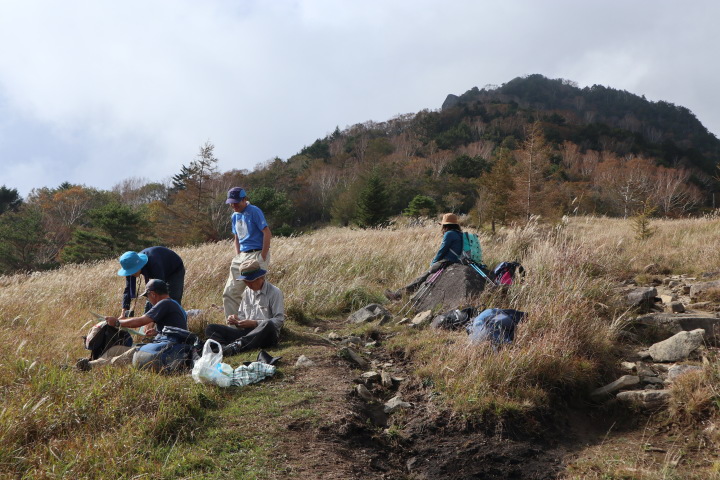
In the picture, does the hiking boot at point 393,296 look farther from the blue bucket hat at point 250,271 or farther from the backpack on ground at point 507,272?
the blue bucket hat at point 250,271

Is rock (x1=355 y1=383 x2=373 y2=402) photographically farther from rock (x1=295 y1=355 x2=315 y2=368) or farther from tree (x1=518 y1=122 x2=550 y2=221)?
tree (x1=518 y1=122 x2=550 y2=221)

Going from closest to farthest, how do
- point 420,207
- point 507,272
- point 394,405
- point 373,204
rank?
point 394,405 → point 507,272 → point 373,204 → point 420,207

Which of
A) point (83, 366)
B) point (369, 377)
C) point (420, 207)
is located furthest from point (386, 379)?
point (420, 207)

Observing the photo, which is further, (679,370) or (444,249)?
(444,249)

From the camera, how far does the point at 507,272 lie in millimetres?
6156

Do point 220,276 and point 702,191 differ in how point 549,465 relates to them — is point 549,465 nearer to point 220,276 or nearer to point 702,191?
point 220,276

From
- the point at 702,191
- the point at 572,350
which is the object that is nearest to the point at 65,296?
the point at 572,350

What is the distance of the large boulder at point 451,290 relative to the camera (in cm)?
583

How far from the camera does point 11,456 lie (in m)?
2.45

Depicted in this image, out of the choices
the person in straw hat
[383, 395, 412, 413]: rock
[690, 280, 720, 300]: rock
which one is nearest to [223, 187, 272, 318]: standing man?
the person in straw hat

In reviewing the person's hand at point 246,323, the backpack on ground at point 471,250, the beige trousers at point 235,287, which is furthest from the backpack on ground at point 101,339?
the backpack on ground at point 471,250

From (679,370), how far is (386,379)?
2284 millimetres

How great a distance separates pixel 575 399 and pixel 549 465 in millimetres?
959

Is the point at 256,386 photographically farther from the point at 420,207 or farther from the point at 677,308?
the point at 420,207
